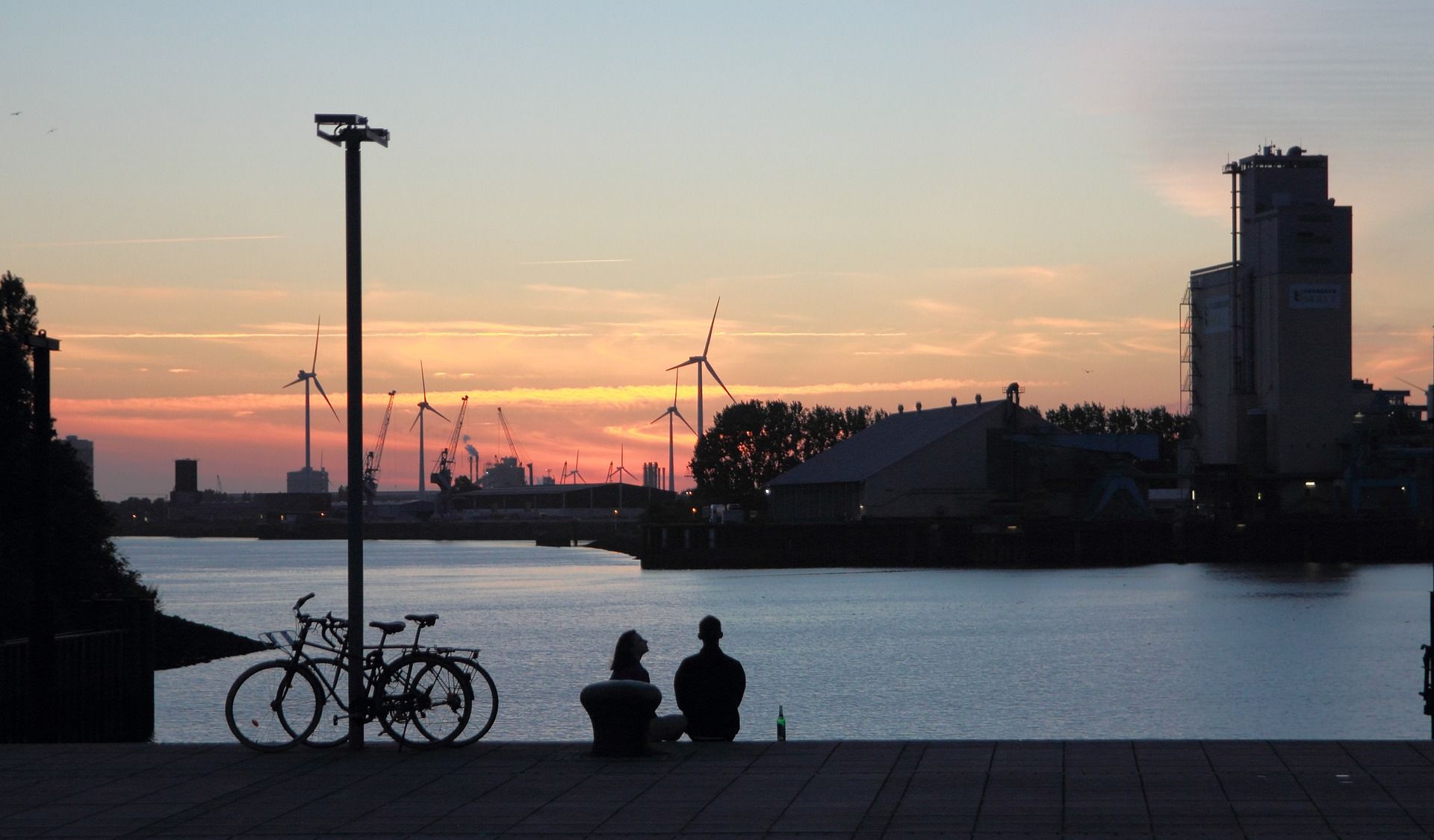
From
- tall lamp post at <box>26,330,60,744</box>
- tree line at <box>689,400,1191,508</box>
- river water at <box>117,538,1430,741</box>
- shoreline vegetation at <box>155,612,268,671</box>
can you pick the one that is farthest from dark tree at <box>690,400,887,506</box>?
tall lamp post at <box>26,330,60,744</box>

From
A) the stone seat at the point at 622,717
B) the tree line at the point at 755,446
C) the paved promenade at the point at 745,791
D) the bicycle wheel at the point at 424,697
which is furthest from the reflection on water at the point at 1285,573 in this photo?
the bicycle wheel at the point at 424,697

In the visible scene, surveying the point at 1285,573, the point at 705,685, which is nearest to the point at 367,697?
the point at 705,685

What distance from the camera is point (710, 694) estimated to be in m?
15.0

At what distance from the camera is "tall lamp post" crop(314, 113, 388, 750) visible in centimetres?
1443

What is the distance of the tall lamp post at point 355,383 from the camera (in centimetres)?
1443

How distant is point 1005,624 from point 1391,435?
62137 mm

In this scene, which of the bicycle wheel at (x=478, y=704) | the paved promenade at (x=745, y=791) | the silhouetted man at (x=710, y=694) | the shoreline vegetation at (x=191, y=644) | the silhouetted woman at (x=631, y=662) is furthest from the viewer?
the shoreline vegetation at (x=191, y=644)

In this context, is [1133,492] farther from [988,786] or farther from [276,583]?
[988,786]

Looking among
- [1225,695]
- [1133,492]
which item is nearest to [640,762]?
[1225,695]

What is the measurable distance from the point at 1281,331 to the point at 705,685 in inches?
4315

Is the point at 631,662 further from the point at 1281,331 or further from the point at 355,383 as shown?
the point at 1281,331

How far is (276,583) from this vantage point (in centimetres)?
11775

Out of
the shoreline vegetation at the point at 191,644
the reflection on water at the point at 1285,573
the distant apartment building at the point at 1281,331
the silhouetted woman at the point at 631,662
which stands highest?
the distant apartment building at the point at 1281,331

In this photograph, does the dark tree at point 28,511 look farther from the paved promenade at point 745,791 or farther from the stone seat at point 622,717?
the stone seat at point 622,717
